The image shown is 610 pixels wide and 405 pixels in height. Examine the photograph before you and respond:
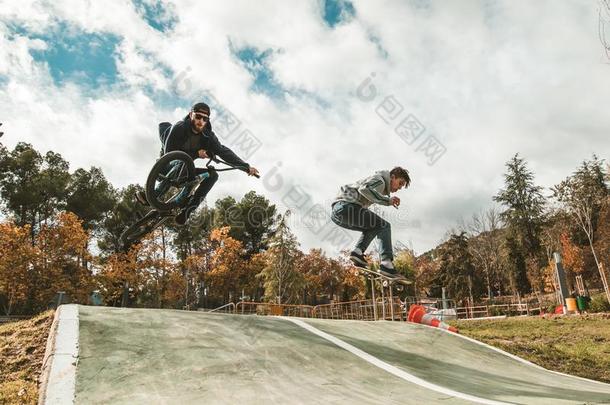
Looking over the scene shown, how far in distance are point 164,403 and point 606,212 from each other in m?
48.9

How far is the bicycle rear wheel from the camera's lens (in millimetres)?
7148

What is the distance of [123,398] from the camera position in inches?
171

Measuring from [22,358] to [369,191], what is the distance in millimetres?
5957

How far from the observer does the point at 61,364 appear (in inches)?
195

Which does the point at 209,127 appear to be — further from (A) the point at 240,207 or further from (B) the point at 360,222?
(A) the point at 240,207

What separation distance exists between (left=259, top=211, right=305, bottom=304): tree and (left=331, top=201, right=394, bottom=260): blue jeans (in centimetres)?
3805

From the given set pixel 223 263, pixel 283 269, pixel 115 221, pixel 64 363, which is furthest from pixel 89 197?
pixel 64 363

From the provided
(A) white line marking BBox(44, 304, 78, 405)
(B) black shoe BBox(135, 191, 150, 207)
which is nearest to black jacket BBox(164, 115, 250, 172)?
(B) black shoe BBox(135, 191, 150, 207)

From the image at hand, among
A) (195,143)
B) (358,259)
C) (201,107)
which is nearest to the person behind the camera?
(358,259)

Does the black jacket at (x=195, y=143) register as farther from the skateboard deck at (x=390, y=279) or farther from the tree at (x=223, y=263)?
the tree at (x=223, y=263)

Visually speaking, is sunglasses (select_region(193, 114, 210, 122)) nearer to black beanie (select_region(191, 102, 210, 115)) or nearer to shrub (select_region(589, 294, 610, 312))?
black beanie (select_region(191, 102, 210, 115))

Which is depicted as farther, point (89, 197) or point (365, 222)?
point (89, 197)

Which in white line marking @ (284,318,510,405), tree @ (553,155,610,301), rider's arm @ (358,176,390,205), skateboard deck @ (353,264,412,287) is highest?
tree @ (553,155,610,301)

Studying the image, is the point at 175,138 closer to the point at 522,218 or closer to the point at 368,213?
the point at 368,213
